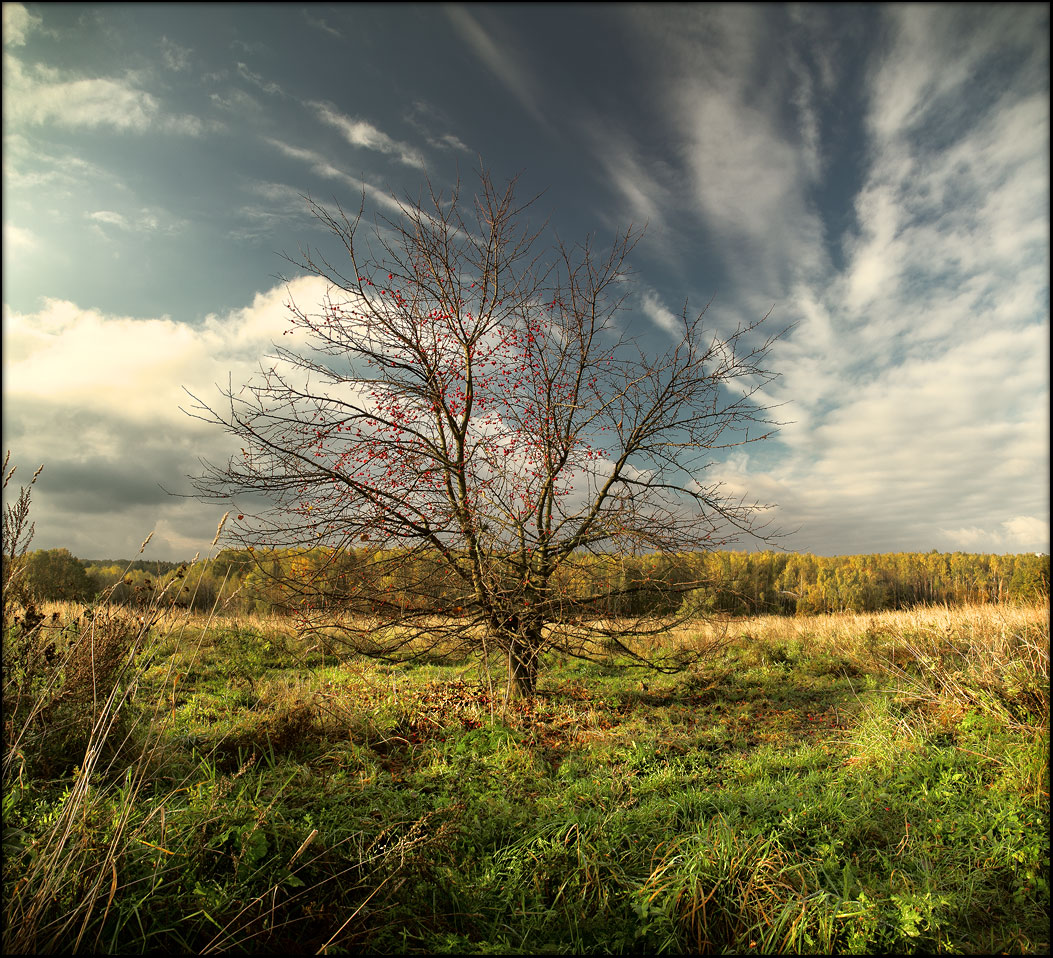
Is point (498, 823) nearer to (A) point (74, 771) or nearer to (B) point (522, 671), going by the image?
(A) point (74, 771)

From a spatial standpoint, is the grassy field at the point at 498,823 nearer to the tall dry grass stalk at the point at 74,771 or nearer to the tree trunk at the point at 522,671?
the tall dry grass stalk at the point at 74,771

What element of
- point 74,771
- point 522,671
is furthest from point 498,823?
point 522,671

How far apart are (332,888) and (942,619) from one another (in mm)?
11964

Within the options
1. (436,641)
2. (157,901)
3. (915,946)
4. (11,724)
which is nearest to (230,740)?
(11,724)

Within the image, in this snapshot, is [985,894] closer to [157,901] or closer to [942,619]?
[157,901]

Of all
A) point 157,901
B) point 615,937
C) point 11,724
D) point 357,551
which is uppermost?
point 357,551

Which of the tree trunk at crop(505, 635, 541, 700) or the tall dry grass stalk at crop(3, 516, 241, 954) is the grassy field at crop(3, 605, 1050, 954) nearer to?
the tall dry grass stalk at crop(3, 516, 241, 954)

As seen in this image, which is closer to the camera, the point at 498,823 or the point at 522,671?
the point at 498,823

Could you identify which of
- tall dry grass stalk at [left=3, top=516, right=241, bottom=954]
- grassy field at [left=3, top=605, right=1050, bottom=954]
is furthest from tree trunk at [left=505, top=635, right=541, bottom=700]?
tall dry grass stalk at [left=3, top=516, right=241, bottom=954]

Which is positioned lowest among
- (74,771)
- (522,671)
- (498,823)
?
(498,823)

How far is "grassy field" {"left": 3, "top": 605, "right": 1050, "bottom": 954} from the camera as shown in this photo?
2.74 metres

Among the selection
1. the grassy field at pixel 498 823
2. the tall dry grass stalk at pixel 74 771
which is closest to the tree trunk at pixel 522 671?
the grassy field at pixel 498 823

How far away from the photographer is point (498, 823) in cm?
382

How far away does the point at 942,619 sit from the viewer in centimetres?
1084
